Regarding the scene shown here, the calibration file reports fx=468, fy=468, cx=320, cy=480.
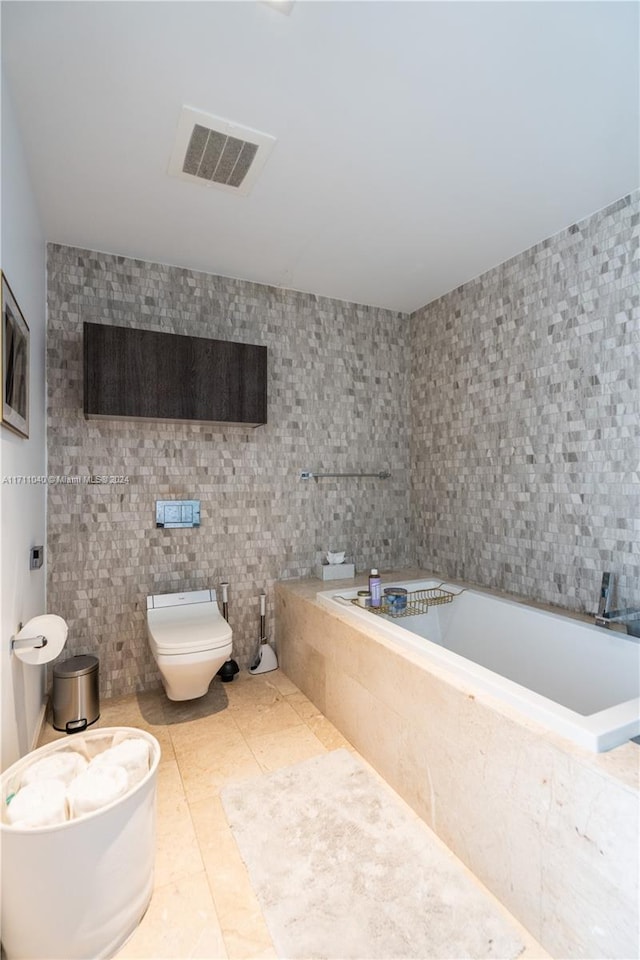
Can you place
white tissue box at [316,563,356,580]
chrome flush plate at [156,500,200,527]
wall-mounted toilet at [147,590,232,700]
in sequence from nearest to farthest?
wall-mounted toilet at [147,590,232,700]
chrome flush plate at [156,500,200,527]
white tissue box at [316,563,356,580]

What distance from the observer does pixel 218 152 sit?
186 centimetres

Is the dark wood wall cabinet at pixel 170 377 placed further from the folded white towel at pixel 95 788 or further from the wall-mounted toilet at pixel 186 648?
the folded white towel at pixel 95 788

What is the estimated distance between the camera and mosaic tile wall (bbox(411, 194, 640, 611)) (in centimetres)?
212

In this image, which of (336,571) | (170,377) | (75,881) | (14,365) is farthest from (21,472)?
(336,571)

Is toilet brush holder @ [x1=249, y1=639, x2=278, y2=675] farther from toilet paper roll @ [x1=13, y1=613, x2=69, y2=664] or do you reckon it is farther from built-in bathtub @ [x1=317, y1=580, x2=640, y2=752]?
toilet paper roll @ [x1=13, y1=613, x2=69, y2=664]

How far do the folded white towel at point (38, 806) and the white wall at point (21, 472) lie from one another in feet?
1.12

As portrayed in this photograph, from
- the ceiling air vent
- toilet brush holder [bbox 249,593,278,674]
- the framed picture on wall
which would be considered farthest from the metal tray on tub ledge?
the ceiling air vent

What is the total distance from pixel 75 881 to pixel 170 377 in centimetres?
212

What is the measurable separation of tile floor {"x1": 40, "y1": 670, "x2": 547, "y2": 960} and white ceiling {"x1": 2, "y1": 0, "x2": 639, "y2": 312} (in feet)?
8.33

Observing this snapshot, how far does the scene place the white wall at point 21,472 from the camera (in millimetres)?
1572

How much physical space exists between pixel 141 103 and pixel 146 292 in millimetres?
1233

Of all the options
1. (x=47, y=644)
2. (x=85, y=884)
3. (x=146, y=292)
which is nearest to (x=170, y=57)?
(x=146, y=292)

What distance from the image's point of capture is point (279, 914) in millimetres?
1361

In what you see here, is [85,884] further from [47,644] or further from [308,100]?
[308,100]
